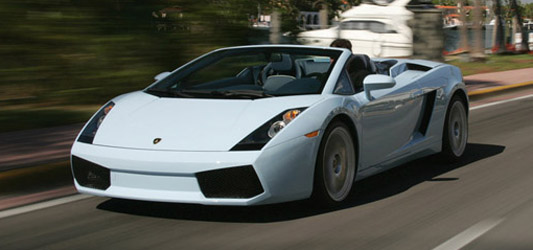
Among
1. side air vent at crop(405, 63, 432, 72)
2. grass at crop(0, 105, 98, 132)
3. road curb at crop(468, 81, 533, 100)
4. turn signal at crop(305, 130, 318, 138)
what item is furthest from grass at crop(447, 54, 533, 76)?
turn signal at crop(305, 130, 318, 138)

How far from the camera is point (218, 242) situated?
180 inches

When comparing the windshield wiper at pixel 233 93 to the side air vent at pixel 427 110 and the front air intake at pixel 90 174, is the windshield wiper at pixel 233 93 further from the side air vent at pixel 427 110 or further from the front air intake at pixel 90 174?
the side air vent at pixel 427 110

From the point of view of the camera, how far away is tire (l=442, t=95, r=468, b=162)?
737 cm

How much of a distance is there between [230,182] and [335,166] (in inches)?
37.6

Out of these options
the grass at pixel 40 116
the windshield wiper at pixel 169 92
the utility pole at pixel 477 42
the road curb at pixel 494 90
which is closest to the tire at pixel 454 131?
the windshield wiper at pixel 169 92

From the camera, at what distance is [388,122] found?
6.21 metres

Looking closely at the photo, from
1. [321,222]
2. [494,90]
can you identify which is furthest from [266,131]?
[494,90]

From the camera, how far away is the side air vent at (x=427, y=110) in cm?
691

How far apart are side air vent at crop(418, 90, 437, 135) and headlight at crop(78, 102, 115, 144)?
2753 mm

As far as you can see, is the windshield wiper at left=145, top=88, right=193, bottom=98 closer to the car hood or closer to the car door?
the car hood

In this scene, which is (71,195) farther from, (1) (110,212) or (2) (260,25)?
(2) (260,25)

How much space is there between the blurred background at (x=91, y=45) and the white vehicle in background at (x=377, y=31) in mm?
10738

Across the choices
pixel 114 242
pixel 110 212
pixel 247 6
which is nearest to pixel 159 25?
pixel 247 6

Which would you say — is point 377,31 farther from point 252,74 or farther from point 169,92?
point 169,92
